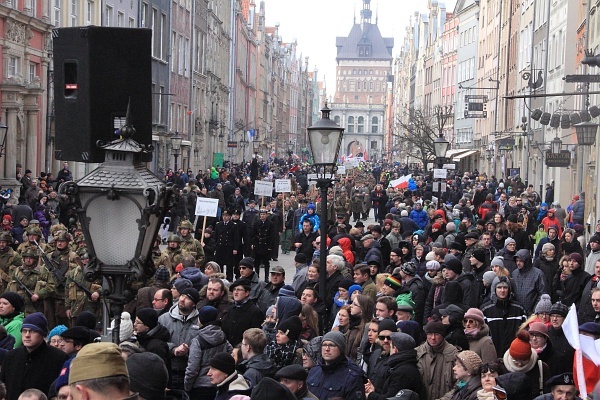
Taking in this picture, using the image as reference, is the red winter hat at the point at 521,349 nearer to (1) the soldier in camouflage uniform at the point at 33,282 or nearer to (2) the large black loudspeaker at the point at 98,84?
(2) the large black loudspeaker at the point at 98,84

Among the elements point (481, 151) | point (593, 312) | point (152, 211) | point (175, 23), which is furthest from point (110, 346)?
point (481, 151)

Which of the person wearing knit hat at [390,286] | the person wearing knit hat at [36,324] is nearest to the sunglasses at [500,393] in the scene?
the person wearing knit hat at [36,324]

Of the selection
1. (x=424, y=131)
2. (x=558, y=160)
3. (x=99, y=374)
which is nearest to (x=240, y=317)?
(x=99, y=374)

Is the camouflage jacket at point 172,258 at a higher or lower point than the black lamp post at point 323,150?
lower

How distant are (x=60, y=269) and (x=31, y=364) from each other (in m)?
5.88

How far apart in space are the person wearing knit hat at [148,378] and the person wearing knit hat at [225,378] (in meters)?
1.63

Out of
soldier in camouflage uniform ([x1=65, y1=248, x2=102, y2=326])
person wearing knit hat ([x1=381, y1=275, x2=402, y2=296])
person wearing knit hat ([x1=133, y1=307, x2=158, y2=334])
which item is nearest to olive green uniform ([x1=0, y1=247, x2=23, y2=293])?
soldier in camouflage uniform ([x1=65, y1=248, x2=102, y2=326])

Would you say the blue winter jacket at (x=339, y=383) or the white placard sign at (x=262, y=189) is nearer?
the blue winter jacket at (x=339, y=383)

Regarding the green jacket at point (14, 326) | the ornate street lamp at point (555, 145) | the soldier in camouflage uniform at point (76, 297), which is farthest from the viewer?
the ornate street lamp at point (555, 145)

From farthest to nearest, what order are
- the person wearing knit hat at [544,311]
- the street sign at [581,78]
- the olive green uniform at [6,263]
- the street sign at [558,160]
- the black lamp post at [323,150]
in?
the street sign at [558,160], the street sign at [581,78], the olive green uniform at [6,263], the black lamp post at [323,150], the person wearing knit hat at [544,311]

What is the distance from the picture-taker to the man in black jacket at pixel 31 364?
912 centimetres

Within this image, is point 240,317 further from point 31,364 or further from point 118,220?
point 118,220

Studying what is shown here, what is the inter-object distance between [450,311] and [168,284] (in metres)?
4.22

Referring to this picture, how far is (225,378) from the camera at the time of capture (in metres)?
8.22
